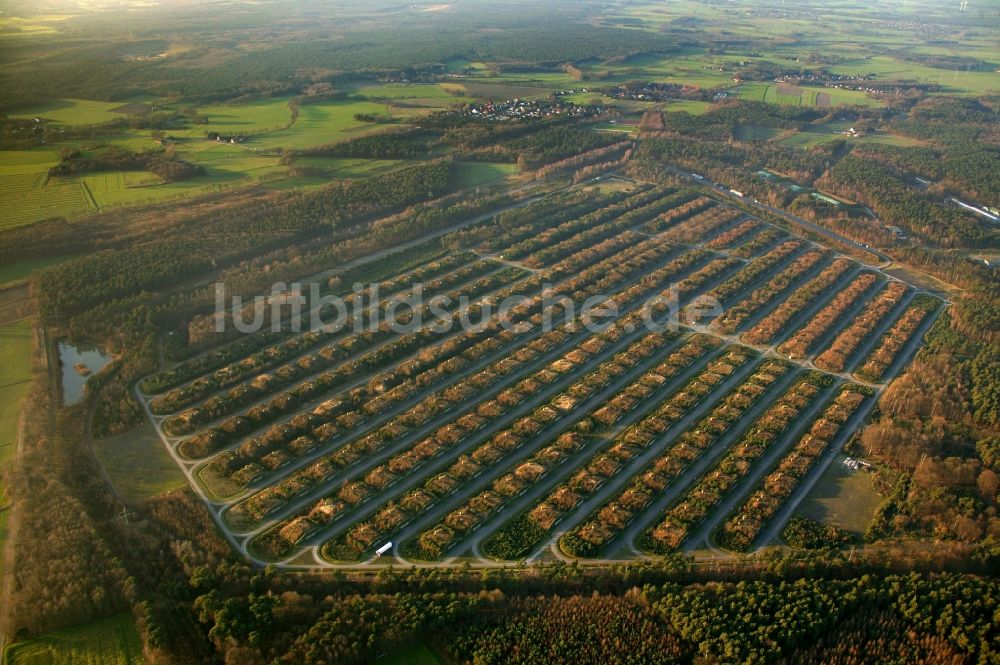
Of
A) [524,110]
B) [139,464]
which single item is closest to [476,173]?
[524,110]

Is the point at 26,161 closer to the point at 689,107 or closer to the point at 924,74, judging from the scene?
the point at 689,107

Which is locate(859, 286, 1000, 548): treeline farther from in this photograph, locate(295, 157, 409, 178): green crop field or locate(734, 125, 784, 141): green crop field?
locate(295, 157, 409, 178): green crop field

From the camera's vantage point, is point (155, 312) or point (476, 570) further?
point (155, 312)

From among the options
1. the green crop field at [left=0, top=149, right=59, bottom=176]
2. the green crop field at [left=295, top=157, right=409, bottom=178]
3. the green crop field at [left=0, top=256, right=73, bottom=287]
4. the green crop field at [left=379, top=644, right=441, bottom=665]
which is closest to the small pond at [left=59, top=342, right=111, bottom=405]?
the green crop field at [left=0, top=256, right=73, bottom=287]

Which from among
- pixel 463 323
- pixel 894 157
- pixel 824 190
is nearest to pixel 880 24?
pixel 894 157

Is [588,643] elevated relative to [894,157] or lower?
lower

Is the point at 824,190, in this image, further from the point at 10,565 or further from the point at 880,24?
the point at 880,24

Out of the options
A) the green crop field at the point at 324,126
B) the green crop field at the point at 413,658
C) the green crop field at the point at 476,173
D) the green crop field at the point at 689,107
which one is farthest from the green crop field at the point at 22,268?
the green crop field at the point at 689,107
